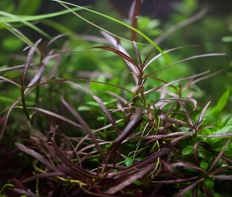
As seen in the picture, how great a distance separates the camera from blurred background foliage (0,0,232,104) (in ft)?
2.63

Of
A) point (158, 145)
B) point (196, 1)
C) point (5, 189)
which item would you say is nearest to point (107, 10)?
point (196, 1)

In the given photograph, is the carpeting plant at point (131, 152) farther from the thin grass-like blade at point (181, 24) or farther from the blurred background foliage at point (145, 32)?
the thin grass-like blade at point (181, 24)

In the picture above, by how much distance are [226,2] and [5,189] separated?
3.12ft

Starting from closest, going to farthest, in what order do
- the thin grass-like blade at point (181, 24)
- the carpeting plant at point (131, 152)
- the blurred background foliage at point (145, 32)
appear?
the carpeting plant at point (131, 152), the blurred background foliage at point (145, 32), the thin grass-like blade at point (181, 24)

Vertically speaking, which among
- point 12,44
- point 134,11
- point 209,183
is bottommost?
point 209,183

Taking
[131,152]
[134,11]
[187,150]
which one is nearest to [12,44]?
[134,11]

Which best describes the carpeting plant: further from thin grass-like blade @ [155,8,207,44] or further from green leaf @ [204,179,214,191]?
thin grass-like blade @ [155,8,207,44]

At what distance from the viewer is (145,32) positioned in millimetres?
988

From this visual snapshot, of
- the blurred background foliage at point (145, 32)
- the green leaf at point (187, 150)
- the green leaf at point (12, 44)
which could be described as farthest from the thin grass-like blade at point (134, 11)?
the green leaf at point (187, 150)

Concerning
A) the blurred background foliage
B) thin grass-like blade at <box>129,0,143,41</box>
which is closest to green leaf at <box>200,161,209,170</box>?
the blurred background foliage

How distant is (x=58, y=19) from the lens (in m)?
0.78

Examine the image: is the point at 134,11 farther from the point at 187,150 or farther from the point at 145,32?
the point at 187,150

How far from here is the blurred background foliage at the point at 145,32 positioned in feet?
2.63

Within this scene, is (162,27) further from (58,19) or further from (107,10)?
(58,19)
